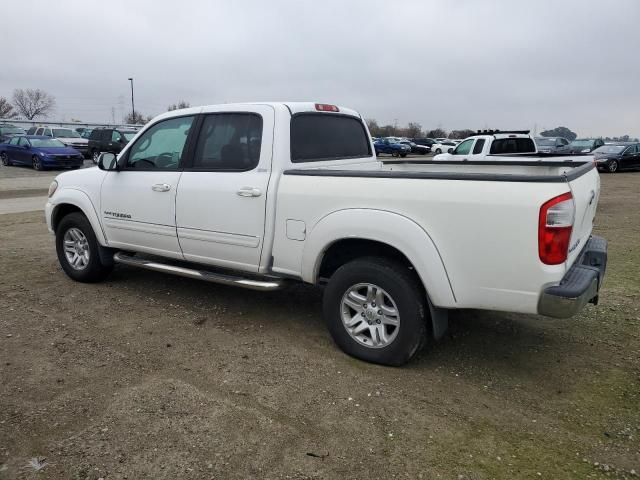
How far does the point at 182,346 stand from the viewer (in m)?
4.18

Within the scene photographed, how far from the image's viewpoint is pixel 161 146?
4953mm

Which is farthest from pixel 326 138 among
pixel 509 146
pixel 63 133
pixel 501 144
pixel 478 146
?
pixel 63 133

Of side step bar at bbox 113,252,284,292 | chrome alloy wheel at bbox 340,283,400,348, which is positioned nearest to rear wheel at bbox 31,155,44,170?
side step bar at bbox 113,252,284,292

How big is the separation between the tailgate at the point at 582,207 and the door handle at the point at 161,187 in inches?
128

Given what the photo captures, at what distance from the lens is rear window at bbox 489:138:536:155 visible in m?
13.6

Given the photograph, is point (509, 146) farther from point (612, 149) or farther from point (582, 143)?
point (582, 143)

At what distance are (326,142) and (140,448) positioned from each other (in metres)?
2.98

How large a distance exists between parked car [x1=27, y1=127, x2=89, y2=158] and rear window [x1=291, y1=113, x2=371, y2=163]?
24.9 metres

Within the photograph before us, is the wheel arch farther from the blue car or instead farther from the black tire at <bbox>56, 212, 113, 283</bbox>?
the blue car

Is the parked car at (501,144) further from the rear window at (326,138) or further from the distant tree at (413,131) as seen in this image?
the distant tree at (413,131)

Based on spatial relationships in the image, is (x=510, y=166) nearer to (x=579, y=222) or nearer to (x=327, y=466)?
(x=579, y=222)

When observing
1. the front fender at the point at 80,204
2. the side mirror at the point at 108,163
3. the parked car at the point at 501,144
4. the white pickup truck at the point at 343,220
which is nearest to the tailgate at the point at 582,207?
the white pickup truck at the point at 343,220

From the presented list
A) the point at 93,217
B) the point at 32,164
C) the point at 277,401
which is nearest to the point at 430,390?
the point at 277,401

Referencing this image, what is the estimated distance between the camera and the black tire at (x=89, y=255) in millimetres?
5539
